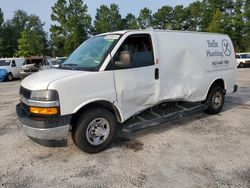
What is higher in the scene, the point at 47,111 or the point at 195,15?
the point at 195,15

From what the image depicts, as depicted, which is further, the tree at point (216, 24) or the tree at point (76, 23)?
the tree at point (216, 24)

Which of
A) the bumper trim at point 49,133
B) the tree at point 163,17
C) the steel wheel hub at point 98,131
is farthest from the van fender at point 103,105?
the tree at point 163,17

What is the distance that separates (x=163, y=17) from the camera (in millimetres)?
55938

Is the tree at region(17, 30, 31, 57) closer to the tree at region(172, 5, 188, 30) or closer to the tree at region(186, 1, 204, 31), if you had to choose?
the tree at region(172, 5, 188, 30)

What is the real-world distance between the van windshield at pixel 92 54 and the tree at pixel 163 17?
172 ft

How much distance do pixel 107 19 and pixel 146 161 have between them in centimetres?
4936

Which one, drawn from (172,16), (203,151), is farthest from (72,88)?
(172,16)

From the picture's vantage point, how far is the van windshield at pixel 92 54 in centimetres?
477

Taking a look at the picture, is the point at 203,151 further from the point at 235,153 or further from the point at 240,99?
the point at 240,99

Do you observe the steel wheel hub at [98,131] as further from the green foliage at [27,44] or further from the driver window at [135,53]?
the green foliage at [27,44]

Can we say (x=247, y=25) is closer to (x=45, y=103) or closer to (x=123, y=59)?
(x=123, y=59)

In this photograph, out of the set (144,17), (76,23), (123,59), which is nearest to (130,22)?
(144,17)

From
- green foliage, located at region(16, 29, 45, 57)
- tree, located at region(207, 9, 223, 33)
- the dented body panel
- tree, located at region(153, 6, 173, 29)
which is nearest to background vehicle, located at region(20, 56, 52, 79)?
the dented body panel

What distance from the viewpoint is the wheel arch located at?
451 cm
